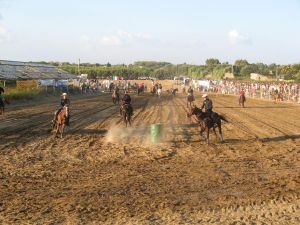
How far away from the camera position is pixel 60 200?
32.7 ft

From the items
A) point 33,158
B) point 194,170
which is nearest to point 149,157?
point 194,170

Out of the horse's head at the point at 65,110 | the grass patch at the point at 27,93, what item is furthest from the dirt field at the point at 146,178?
the grass patch at the point at 27,93

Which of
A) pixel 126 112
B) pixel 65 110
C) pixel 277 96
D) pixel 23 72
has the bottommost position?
pixel 277 96

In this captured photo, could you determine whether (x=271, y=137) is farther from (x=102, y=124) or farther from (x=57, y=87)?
(x=57, y=87)

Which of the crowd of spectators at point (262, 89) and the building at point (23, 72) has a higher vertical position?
the building at point (23, 72)

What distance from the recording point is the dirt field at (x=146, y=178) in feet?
29.8

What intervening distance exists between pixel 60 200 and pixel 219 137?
10356mm

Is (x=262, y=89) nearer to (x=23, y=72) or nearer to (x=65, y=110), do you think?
(x=23, y=72)

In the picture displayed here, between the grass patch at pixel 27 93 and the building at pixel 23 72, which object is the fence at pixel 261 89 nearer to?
the building at pixel 23 72

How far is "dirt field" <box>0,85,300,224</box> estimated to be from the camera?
9.09m

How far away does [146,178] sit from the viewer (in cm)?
1212

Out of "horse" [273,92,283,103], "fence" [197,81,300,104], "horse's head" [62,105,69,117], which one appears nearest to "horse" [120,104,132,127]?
"horse's head" [62,105,69,117]

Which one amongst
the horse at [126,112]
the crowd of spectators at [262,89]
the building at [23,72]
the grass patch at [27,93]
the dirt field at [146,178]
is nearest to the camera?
the dirt field at [146,178]

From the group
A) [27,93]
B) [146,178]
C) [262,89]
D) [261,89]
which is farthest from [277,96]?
[146,178]
